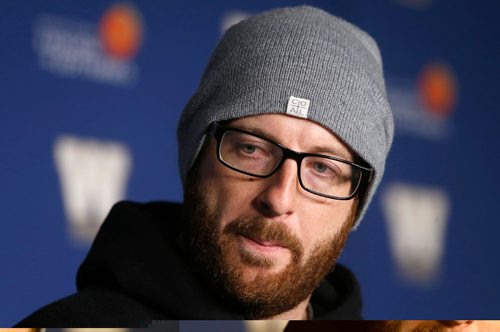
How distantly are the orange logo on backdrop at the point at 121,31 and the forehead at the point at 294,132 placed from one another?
0.85 meters

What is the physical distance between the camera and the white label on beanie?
3.35 feet

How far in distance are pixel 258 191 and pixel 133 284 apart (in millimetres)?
182

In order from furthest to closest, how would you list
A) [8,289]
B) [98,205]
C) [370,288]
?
1. [370,288]
2. [98,205]
3. [8,289]

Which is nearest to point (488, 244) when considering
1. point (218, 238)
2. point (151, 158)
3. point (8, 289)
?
point (151, 158)

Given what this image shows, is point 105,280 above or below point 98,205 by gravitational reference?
above

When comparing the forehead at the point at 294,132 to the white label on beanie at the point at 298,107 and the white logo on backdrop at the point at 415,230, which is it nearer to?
the white label on beanie at the point at 298,107

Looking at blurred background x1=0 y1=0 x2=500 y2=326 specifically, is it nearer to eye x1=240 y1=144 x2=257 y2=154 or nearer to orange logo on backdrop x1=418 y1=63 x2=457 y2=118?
orange logo on backdrop x1=418 y1=63 x2=457 y2=118

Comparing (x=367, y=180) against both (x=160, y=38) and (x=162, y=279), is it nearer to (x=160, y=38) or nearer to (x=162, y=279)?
(x=162, y=279)

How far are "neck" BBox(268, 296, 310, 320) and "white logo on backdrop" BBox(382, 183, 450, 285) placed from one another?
42.0 inches

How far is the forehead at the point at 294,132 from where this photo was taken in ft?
3.34

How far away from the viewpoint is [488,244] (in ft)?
7.50

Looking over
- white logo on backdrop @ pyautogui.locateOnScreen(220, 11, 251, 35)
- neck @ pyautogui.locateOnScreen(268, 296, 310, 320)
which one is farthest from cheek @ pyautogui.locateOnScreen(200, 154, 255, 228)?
white logo on backdrop @ pyautogui.locateOnScreen(220, 11, 251, 35)

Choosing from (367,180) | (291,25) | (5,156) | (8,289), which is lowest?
(8,289)

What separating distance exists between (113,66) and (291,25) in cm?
79
